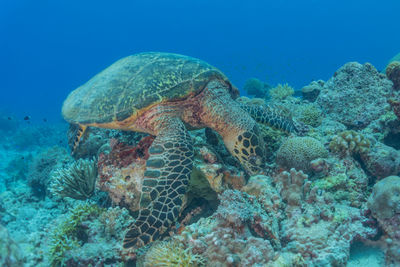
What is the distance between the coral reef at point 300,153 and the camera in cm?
354

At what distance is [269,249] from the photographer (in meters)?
2.07

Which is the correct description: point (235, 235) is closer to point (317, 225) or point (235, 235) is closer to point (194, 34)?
point (317, 225)

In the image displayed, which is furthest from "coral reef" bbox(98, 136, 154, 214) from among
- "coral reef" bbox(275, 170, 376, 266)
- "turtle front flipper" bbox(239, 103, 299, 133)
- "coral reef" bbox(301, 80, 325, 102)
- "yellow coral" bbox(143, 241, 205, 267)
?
"coral reef" bbox(301, 80, 325, 102)

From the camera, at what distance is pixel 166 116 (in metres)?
4.16

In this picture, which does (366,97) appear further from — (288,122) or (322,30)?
(322,30)

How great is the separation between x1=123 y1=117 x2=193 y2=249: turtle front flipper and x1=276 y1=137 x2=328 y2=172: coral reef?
1519mm

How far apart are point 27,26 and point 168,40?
80735 mm

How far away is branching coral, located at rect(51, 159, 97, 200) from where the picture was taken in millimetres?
4547

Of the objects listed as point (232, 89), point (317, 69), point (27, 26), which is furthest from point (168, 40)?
point (232, 89)

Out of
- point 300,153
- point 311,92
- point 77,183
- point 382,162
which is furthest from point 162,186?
point 311,92

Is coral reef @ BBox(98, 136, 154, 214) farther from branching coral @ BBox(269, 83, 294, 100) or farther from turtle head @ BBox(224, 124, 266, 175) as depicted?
branching coral @ BBox(269, 83, 294, 100)

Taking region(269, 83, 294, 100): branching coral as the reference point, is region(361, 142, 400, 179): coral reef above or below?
below

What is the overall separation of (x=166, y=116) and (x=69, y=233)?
2.35m

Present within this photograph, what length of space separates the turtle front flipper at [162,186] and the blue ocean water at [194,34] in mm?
109011
